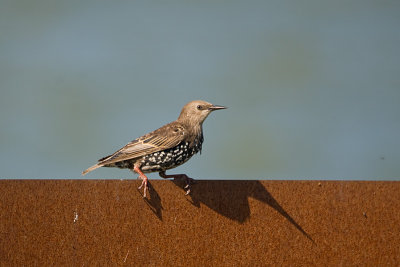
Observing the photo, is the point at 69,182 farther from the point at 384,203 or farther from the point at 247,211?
the point at 384,203

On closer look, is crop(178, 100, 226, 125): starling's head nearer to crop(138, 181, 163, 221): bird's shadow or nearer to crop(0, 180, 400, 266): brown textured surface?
crop(0, 180, 400, 266): brown textured surface

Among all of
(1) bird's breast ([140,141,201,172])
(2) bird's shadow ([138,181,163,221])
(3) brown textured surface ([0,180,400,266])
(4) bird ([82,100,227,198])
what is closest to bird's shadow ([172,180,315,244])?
(3) brown textured surface ([0,180,400,266])

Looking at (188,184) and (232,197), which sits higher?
(188,184)

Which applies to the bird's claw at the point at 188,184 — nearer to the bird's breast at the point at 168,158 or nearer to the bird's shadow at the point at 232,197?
the bird's shadow at the point at 232,197

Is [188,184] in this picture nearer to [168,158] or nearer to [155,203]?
[155,203]

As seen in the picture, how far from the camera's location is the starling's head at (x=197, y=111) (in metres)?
6.34

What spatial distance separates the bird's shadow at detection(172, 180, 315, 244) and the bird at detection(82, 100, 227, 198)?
2.84 ft

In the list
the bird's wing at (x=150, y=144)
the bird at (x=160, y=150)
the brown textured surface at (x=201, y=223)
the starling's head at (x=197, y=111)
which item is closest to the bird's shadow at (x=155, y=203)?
the brown textured surface at (x=201, y=223)

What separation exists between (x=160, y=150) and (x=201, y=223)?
4.64 ft

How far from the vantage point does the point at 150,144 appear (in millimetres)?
5867

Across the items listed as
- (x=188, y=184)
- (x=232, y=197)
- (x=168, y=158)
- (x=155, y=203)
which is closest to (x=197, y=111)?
(x=168, y=158)

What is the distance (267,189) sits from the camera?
4.74m

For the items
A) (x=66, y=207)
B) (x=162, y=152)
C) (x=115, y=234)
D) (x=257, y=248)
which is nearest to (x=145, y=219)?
(x=115, y=234)

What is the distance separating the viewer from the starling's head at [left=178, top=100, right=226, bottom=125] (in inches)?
249
